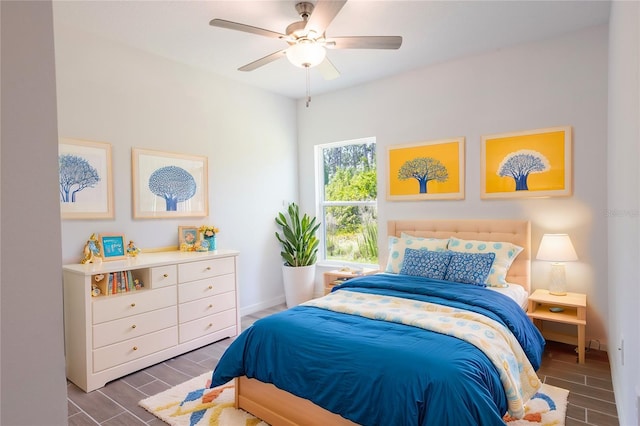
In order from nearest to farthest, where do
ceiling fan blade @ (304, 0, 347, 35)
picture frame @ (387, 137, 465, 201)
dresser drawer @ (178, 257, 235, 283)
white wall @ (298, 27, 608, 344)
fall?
ceiling fan blade @ (304, 0, 347, 35)
white wall @ (298, 27, 608, 344)
dresser drawer @ (178, 257, 235, 283)
picture frame @ (387, 137, 465, 201)

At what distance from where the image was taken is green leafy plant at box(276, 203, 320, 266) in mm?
4727

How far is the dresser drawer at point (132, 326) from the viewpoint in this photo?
270 centimetres

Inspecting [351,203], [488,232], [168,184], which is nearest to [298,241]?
[351,203]

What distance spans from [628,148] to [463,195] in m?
2.03

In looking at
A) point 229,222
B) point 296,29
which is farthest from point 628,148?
point 229,222

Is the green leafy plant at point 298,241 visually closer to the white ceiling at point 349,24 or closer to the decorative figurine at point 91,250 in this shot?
the white ceiling at point 349,24

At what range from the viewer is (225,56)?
11.8 feet

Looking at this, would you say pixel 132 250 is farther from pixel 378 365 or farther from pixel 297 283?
pixel 378 365

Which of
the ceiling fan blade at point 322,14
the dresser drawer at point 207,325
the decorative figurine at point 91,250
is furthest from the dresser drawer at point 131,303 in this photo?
the ceiling fan blade at point 322,14

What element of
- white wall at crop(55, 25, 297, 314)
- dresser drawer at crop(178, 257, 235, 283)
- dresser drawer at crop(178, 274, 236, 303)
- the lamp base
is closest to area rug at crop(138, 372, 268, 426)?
dresser drawer at crop(178, 274, 236, 303)

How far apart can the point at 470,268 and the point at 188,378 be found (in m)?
2.45

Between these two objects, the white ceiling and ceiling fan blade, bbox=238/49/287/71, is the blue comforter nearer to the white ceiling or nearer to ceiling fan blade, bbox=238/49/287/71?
ceiling fan blade, bbox=238/49/287/71

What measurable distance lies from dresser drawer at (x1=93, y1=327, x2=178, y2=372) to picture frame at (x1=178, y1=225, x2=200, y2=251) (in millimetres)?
868

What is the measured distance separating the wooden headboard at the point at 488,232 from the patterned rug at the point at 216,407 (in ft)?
3.62
